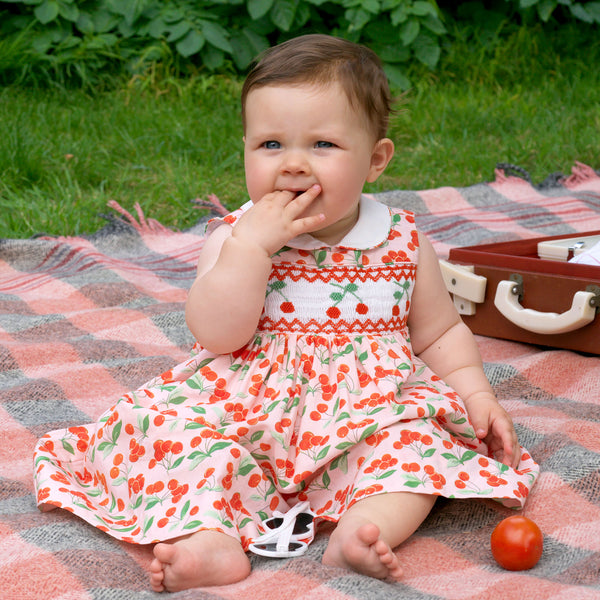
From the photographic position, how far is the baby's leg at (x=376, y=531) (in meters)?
1.09

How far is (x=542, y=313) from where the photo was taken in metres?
1.97

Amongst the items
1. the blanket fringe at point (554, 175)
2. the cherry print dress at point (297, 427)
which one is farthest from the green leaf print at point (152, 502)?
the blanket fringe at point (554, 175)

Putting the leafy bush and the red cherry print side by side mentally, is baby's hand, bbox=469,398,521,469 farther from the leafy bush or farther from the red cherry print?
the leafy bush

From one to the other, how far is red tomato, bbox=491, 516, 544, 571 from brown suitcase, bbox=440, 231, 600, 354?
0.82m

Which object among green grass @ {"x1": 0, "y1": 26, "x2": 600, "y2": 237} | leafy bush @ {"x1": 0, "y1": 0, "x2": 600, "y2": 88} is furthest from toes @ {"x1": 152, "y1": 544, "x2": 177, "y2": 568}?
leafy bush @ {"x1": 0, "y1": 0, "x2": 600, "y2": 88}

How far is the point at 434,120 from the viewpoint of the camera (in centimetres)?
413

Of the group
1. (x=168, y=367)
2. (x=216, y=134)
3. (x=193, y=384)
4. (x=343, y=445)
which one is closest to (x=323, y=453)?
(x=343, y=445)

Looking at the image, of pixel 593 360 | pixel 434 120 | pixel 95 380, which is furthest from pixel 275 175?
pixel 434 120

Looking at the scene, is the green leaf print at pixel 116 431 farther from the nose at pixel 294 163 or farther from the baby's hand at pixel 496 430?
the baby's hand at pixel 496 430

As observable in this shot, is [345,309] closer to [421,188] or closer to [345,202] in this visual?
[345,202]

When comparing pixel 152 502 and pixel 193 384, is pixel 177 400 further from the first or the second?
pixel 152 502

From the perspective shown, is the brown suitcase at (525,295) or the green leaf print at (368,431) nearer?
the green leaf print at (368,431)

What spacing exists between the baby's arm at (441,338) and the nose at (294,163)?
0.94 ft

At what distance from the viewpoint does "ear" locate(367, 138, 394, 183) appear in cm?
143
